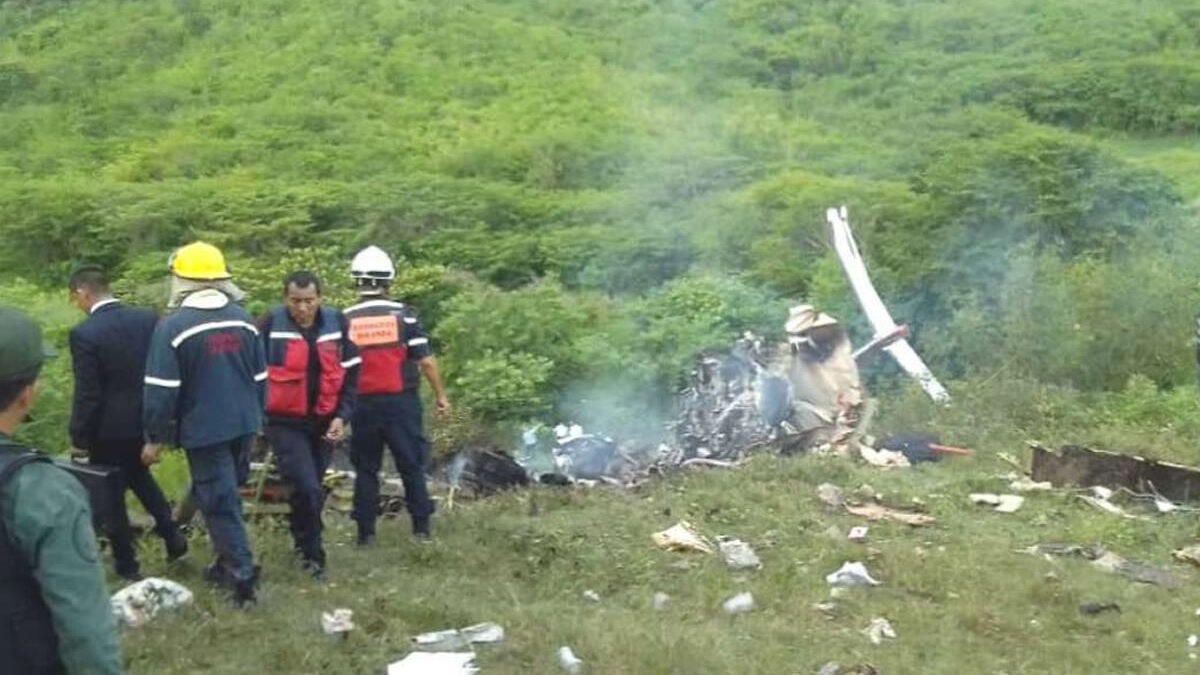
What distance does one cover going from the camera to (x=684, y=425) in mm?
10930

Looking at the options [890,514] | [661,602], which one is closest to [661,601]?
[661,602]

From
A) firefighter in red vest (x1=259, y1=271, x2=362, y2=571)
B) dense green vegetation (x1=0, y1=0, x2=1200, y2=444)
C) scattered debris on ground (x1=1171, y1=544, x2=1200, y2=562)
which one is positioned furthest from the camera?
dense green vegetation (x1=0, y1=0, x2=1200, y2=444)

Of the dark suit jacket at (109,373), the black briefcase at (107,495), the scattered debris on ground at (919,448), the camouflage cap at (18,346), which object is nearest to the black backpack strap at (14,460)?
the camouflage cap at (18,346)

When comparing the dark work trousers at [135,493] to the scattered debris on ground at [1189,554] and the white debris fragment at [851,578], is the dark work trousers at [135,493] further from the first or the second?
the scattered debris on ground at [1189,554]

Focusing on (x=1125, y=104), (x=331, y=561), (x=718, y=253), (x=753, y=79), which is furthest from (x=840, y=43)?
(x=331, y=561)

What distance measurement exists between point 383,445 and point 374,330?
0.57 metres

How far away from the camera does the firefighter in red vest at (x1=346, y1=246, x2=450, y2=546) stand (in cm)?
711

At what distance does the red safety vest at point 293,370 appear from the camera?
20.9ft

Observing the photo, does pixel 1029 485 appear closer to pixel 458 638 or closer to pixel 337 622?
pixel 458 638

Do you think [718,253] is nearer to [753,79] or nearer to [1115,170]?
[1115,170]

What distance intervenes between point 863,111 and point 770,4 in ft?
20.3

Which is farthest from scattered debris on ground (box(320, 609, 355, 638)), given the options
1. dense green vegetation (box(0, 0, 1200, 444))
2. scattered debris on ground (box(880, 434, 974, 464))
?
dense green vegetation (box(0, 0, 1200, 444))

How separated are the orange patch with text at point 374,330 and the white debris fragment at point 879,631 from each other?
252cm

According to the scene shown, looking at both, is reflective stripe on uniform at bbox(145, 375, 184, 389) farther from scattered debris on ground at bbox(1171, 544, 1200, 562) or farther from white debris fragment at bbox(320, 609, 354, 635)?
scattered debris on ground at bbox(1171, 544, 1200, 562)
